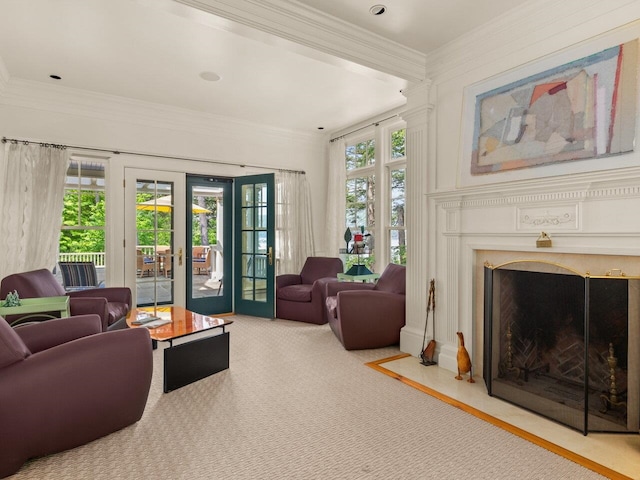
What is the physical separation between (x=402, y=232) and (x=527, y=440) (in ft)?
10.4

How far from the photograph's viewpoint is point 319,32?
2877 millimetres

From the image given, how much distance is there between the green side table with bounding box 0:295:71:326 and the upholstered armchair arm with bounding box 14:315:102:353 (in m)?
0.85

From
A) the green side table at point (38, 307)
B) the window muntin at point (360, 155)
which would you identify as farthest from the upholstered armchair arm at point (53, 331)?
the window muntin at point (360, 155)

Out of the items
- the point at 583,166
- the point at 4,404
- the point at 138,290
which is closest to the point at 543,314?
the point at 583,166

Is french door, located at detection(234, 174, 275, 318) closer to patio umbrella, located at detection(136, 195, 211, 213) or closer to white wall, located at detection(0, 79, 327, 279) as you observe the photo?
white wall, located at detection(0, 79, 327, 279)

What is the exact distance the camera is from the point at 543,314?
8.43ft

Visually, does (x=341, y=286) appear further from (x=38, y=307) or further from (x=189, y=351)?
(x=38, y=307)

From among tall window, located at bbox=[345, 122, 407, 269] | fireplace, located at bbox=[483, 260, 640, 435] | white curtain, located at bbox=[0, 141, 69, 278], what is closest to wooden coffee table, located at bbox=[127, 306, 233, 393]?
white curtain, located at bbox=[0, 141, 69, 278]

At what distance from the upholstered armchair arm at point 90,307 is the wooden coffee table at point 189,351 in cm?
25

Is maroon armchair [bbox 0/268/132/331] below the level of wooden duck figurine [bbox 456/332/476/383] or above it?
above

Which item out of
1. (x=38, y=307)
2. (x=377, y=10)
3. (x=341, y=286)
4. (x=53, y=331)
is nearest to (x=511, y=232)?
(x=377, y=10)

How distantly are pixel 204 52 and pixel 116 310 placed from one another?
273 centimetres

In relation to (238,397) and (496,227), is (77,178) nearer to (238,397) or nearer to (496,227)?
(238,397)

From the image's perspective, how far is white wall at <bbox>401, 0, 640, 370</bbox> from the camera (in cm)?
225
